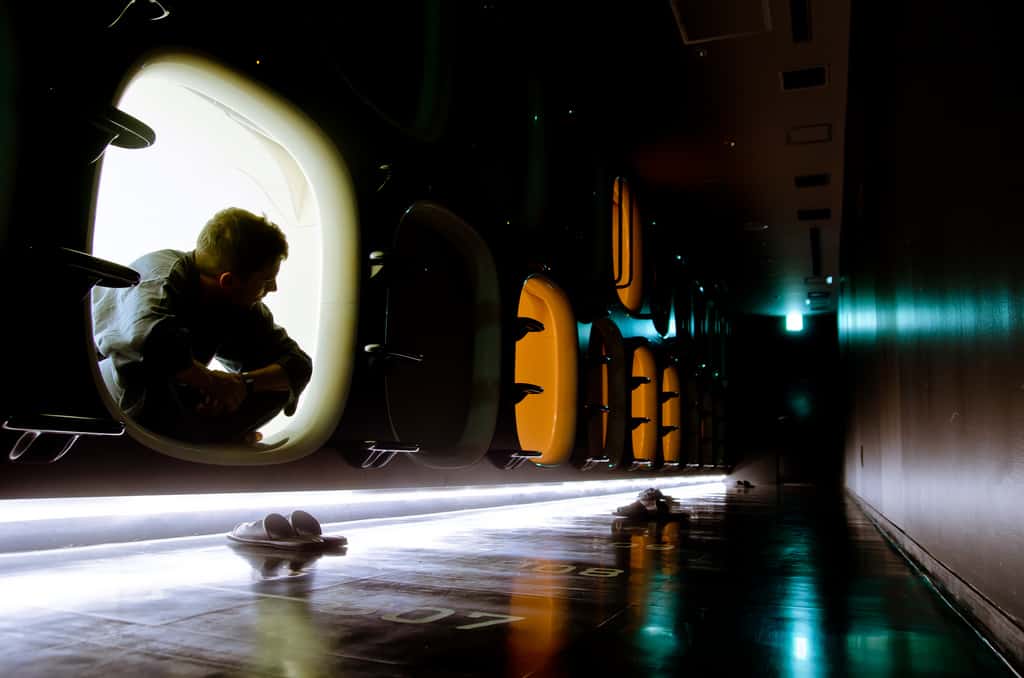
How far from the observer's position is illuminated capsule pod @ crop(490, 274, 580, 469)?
6.01 metres

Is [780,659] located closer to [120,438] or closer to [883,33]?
[120,438]

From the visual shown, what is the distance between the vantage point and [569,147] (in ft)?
21.2

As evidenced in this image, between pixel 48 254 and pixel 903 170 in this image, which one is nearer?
pixel 48 254

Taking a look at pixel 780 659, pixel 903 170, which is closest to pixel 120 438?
pixel 780 659

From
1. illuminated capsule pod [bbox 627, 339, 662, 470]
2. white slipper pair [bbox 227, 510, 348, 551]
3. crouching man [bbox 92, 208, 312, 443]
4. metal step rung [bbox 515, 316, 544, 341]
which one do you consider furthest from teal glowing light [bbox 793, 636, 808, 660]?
illuminated capsule pod [bbox 627, 339, 662, 470]

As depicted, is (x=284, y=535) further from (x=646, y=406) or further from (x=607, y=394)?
(x=646, y=406)

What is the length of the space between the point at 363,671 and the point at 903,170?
10.1 ft

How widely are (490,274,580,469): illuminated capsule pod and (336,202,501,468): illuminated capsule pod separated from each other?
1.06 m

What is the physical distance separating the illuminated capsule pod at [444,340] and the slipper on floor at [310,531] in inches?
39.5

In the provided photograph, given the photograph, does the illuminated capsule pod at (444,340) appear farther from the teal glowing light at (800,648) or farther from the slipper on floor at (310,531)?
the teal glowing light at (800,648)

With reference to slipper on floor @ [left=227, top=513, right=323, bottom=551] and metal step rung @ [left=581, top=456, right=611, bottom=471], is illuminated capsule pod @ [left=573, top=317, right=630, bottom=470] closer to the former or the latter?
metal step rung @ [left=581, top=456, right=611, bottom=471]

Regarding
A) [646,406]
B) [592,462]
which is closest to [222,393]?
A: [592,462]

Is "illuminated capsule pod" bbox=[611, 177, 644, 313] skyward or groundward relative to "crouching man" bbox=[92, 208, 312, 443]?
skyward

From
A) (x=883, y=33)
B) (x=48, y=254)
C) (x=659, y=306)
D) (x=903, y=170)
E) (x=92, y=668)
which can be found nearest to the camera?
(x=92, y=668)
